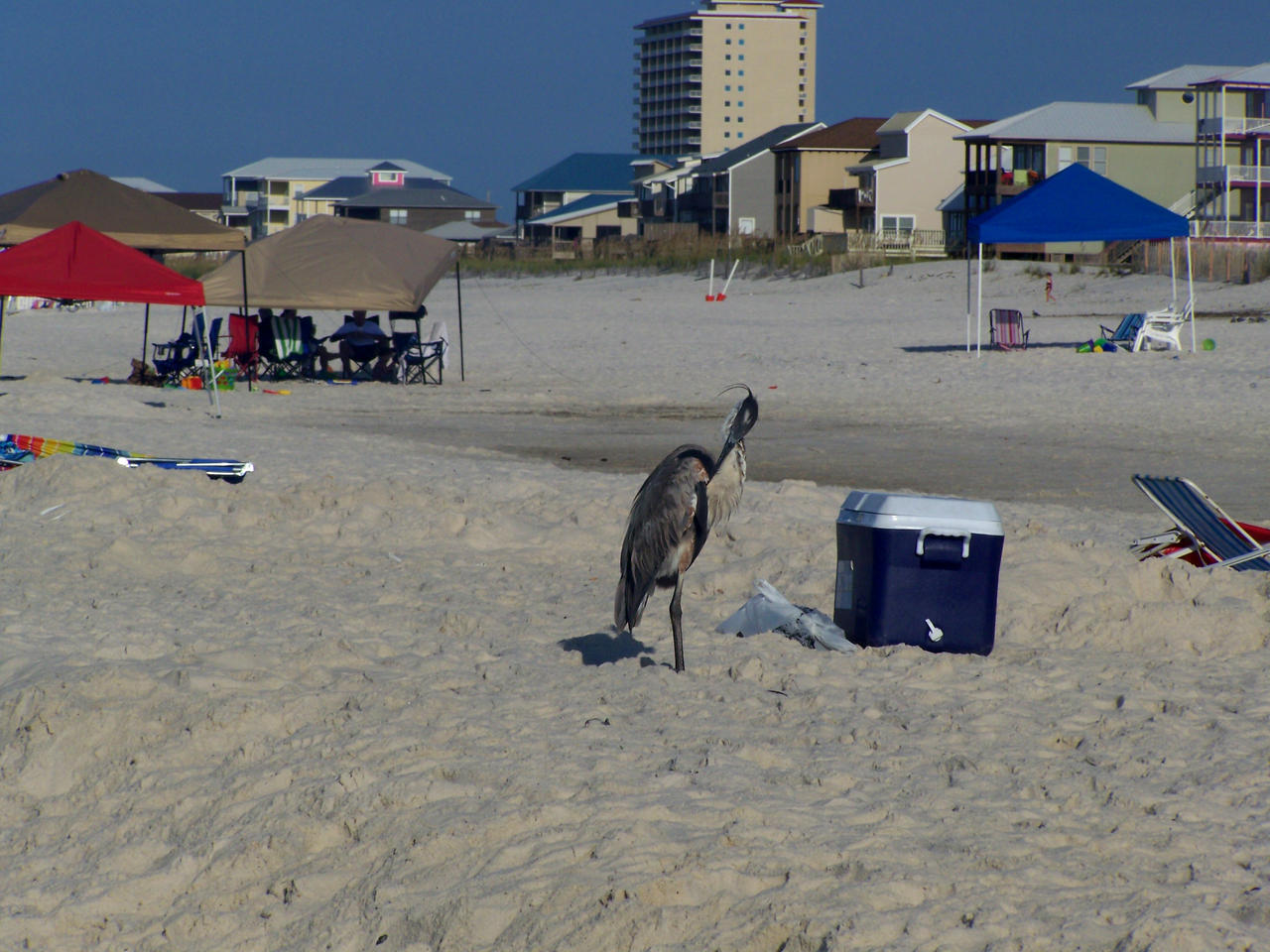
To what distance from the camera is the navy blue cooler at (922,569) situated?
5.77 m

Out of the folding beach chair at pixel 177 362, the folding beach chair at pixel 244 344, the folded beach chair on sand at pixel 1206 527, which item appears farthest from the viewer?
the folding beach chair at pixel 244 344

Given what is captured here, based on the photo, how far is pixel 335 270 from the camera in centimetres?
1823

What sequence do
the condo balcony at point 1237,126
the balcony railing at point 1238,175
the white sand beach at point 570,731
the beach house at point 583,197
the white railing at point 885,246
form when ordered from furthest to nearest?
the beach house at point 583,197 < the condo balcony at point 1237,126 < the balcony railing at point 1238,175 < the white railing at point 885,246 < the white sand beach at point 570,731

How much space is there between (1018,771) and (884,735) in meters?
0.50

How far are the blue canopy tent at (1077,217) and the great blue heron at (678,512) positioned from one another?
15.5 m

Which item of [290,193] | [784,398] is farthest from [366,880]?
[290,193]

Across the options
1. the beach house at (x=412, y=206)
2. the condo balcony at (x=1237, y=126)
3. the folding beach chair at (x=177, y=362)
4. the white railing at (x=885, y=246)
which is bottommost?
the folding beach chair at (x=177, y=362)

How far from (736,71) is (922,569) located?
146m

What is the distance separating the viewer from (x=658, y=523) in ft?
17.5

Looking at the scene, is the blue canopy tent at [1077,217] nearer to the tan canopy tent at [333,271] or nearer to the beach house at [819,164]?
the tan canopy tent at [333,271]

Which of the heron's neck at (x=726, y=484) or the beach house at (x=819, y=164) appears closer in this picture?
the heron's neck at (x=726, y=484)

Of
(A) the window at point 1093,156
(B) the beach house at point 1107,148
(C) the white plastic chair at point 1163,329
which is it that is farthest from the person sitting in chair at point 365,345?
(A) the window at point 1093,156

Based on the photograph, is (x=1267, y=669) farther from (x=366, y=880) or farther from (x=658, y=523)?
(x=366, y=880)

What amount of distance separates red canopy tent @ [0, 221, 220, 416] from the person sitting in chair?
457cm
